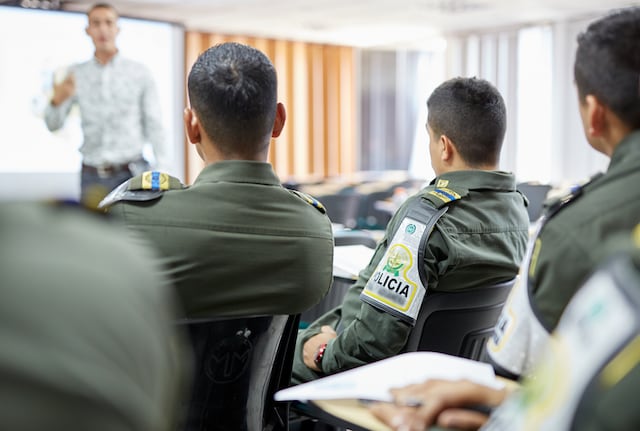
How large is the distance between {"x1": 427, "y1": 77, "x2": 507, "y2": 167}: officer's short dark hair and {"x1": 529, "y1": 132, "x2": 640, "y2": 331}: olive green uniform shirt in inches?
41.0

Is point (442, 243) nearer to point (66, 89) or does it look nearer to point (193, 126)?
point (193, 126)

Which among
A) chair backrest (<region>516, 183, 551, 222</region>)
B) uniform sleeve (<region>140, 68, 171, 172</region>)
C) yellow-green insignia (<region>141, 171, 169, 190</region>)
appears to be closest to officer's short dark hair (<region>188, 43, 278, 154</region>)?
yellow-green insignia (<region>141, 171, 169, 190</region>)

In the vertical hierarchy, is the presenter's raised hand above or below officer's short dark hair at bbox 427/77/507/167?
above

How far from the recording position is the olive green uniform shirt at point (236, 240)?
4.45 feet

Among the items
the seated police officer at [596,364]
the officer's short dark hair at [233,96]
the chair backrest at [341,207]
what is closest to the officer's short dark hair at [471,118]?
the officer's short dark hair at [233,96]

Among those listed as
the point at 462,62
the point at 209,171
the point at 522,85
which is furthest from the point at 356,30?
the point at 209,171

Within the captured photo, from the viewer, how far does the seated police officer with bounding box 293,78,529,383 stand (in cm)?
170

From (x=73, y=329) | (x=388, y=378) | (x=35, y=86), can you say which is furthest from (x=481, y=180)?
(x=35, y=86)

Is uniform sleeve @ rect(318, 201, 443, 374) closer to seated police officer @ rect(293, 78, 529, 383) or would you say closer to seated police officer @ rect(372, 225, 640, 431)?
seated police officer @ rect(293, 78, 529, 383)

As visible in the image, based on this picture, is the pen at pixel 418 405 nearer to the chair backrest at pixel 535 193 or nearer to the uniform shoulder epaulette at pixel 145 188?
the uniform shoulder epaulette at pixel 145 188

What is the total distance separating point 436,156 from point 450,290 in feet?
1.70

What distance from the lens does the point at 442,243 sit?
1739mm

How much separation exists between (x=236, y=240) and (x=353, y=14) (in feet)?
24.9

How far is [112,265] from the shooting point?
0.45 m
